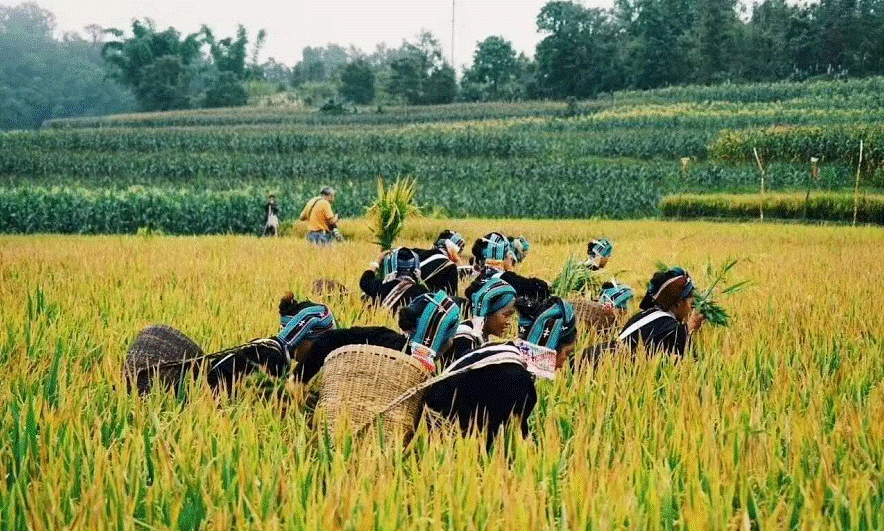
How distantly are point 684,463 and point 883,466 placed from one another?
628mm

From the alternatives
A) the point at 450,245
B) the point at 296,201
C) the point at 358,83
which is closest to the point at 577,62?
the point at 358,83

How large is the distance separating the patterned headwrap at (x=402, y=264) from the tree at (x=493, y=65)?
7186 cm

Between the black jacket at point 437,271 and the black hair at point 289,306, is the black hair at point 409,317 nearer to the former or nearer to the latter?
the black hair at point 289,306

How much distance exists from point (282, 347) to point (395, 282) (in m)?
2.43

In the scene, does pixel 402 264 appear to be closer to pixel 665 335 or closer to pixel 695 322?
pixel 695 322

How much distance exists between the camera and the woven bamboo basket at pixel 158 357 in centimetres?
444

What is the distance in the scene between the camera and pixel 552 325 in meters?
4.59

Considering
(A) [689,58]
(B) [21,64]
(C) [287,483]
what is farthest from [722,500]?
(B) [21,64]

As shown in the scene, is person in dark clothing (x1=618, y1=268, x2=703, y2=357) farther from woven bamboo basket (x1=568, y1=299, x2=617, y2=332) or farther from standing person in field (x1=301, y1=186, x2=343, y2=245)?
standing person in field (x1=301, y1=186, x2=343, y2=245)

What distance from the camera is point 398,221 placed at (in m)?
11.3

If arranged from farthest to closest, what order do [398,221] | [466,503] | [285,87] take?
1. [285,87]
2. [398,221]
3. [466,503]

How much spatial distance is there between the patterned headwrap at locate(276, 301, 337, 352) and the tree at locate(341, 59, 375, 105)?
73.7 metres

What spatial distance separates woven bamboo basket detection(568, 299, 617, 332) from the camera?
660 cm

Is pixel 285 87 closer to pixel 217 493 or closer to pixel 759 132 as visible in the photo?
pixel 759 132
